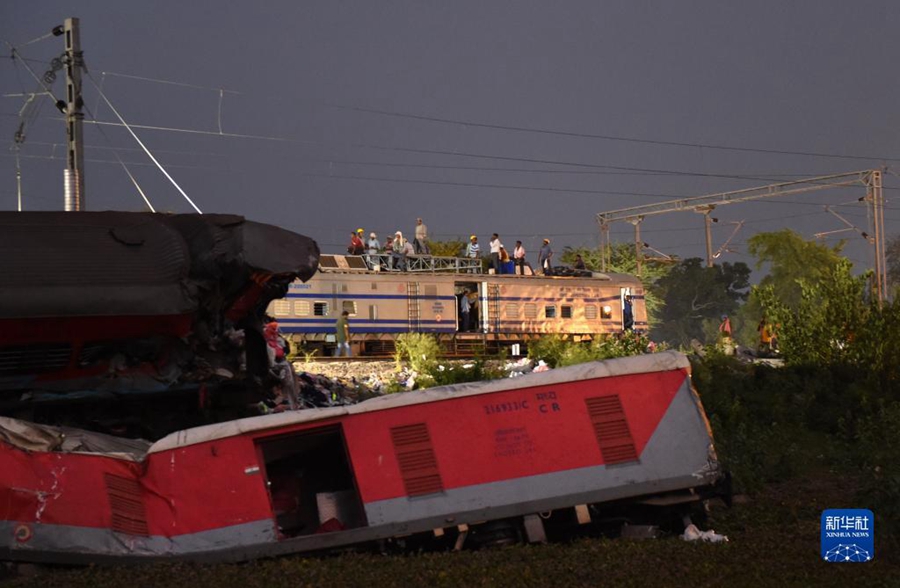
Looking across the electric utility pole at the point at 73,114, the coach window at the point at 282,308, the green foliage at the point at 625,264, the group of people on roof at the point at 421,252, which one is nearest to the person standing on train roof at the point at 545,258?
the group of people on roof at the point at 421,252

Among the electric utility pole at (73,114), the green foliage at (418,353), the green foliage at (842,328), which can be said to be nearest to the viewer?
the green foliage at (842,328)

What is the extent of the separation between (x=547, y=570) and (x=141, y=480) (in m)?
3.75

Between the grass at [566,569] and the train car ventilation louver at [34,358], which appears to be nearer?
the grass at [566,569]

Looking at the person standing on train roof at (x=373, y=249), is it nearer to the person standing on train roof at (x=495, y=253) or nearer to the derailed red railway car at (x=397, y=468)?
the person standing on train roof at (x=495, y=253)

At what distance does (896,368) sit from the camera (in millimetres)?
18672

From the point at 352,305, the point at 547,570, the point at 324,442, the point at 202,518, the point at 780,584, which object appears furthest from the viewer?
the point at 352,305

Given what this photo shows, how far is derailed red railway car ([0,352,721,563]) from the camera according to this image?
31.2 ft

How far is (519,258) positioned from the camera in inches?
1608

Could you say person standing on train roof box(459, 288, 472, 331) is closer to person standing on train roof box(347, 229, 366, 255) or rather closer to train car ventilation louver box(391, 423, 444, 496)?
person standing on train roof box(347, 229, 366, 255)

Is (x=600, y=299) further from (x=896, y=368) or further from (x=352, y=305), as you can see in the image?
(x=896, y=368)

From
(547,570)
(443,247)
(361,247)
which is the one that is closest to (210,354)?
(547,570)

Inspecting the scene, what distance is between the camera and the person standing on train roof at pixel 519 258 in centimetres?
4003

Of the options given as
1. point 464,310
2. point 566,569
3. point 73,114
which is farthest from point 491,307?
point 566,569

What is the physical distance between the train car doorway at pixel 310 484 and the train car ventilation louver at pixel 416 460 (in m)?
1.11
